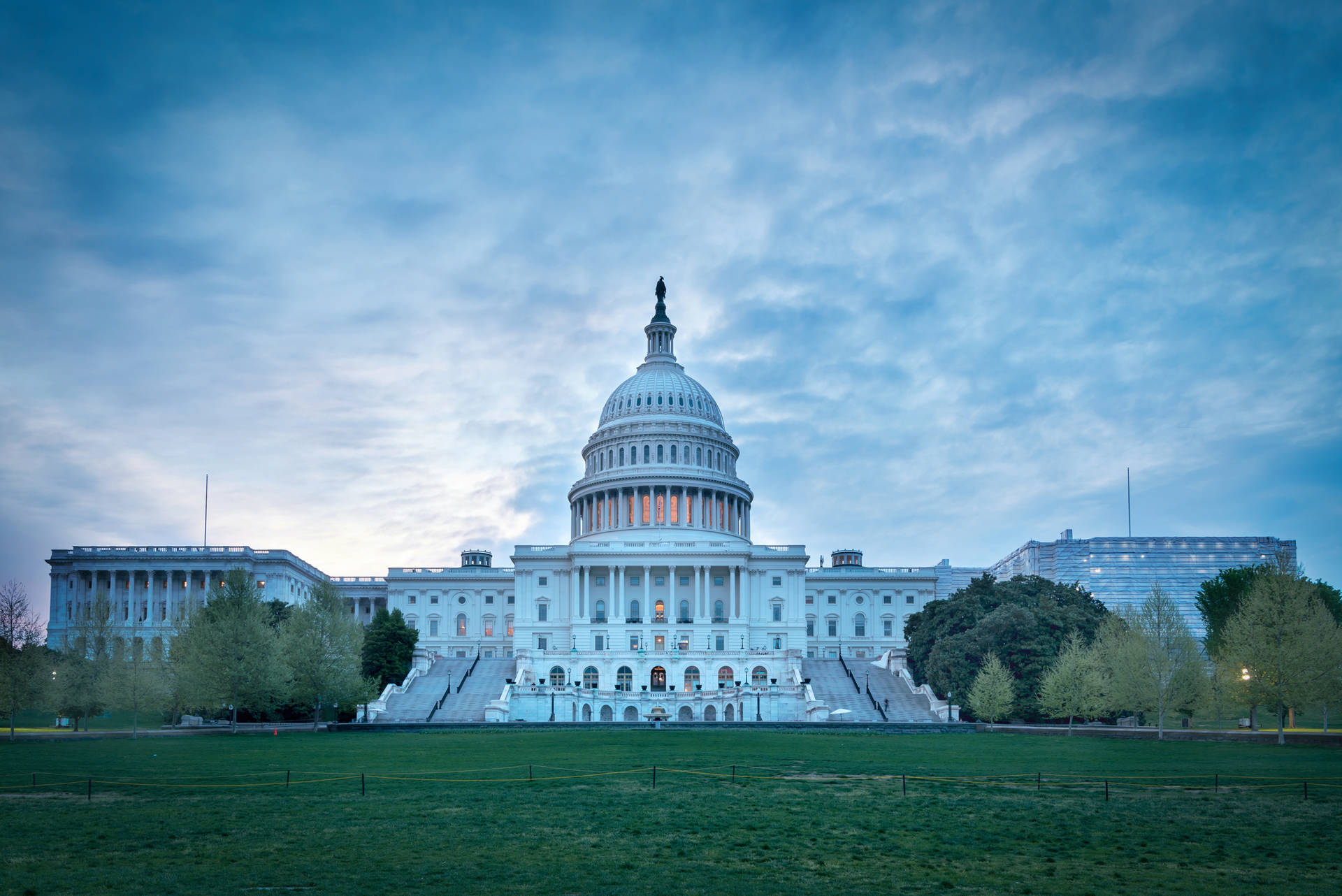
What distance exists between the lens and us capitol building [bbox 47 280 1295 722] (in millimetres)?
88500

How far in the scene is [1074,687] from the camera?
221ft

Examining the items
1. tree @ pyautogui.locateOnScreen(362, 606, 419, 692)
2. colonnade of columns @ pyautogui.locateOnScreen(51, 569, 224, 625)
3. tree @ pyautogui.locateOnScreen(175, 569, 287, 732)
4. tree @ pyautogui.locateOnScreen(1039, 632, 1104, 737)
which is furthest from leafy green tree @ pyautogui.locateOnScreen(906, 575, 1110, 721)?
colonnade of columns @ pyautogui.locateOnScreen(51, 569, 224, 625)

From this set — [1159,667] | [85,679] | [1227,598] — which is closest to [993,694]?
[1159,667]

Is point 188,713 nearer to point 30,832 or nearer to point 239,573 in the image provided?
point 239,573

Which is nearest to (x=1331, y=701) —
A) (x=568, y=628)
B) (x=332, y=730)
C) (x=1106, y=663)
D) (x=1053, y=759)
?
(x=1106, y=663)

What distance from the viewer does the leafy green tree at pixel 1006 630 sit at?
7688 cm

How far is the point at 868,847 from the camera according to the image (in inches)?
934

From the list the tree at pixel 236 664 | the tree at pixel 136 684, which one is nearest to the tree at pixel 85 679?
the tree at pixel 136 684

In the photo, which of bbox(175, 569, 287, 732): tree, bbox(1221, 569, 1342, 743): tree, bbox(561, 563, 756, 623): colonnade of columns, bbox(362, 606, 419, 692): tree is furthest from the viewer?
bbox(561, 563, 756, 623): colonnade of columns

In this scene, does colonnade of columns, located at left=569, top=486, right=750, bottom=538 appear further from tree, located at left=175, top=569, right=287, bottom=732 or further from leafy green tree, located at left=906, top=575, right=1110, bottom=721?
tree, located at left=175, top=569, right=287, bottom=732

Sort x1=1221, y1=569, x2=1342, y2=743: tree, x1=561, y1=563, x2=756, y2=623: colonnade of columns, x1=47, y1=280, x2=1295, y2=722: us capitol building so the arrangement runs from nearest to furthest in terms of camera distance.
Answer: x1=1221, y1=569, x2=1342, y2=743: tree < x1=47, y1=280, x2=1295, y2=722: us capitol building < x1=561, y1=563, x2=756, y2=623: colonnade of columns

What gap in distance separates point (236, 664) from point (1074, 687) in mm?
52351

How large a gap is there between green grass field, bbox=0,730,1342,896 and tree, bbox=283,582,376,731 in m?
23.7

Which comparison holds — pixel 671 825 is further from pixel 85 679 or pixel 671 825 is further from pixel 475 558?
pixel 475 558
